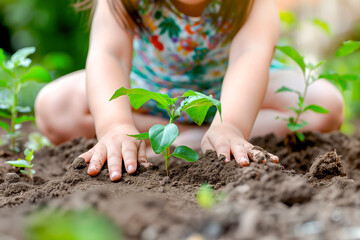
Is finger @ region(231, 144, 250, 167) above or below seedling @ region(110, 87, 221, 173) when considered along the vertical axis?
below

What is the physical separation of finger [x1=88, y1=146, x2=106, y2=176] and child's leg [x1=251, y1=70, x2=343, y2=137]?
967mm

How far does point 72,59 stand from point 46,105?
6.91 ft

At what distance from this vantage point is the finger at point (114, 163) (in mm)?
1102

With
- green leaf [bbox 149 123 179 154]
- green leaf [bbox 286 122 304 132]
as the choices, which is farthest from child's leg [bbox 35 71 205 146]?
green leaf [bbox 149 123 179 154]

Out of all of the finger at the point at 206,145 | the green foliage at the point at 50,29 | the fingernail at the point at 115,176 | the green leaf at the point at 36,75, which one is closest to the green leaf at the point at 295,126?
the finger at the point at 206,145

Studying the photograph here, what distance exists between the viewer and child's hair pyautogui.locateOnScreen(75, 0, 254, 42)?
1.74 m

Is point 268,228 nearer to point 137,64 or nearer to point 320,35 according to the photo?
point 137,64

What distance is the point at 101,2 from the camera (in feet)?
5.95

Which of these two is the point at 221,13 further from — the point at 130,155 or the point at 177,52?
the point at 130,155

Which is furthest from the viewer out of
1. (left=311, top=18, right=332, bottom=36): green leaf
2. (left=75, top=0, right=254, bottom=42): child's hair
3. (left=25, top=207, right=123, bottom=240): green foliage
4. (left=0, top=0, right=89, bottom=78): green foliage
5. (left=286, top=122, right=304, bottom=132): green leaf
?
(left=0, top=0, right=89, bottom=78): green foliage

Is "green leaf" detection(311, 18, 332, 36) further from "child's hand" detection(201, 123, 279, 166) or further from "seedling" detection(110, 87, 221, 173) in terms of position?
"seedling" detection(110, 87, 221, 173)

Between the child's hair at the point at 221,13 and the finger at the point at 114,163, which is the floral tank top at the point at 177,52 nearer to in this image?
the child's hair at the point at 221,13

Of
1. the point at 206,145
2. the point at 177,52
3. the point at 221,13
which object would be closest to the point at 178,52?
the point at 177,52

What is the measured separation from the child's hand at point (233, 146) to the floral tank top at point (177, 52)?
2.52ft
